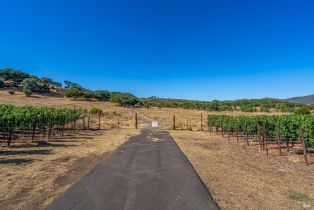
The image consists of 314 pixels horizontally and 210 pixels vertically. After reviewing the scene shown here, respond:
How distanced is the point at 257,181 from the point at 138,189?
4.62 meters

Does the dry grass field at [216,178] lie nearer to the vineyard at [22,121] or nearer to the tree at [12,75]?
the vineyard at [22,121]

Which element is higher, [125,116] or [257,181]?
[125,116]

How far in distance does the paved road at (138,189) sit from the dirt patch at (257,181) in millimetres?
665

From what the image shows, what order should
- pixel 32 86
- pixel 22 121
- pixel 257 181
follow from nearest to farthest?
pixel 257 181, pixel 22 121, pixel 32 86

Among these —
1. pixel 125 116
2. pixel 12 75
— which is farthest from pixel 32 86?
pixel 125 116

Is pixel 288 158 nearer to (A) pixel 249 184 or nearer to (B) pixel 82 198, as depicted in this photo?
(A) pixel 249 184

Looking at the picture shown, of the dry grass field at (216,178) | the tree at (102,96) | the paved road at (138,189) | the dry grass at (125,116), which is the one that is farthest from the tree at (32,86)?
the paved road at (138,189)

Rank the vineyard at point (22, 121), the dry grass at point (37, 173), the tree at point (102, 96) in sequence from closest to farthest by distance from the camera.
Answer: the dry grass at point (37, 173) → the vineyard at point (22, 121) → the tree at point (102, 96)

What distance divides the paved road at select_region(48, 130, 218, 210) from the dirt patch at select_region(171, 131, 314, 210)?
2.18 feet

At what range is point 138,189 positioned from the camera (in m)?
7.31

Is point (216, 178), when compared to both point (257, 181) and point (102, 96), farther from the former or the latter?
point (102, 96)

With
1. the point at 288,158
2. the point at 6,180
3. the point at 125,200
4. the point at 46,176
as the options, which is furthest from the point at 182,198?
the point at 288,158

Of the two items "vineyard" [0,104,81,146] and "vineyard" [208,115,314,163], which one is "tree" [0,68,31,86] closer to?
"vineyard" [0,104,81,146]

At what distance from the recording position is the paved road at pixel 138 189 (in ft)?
20.1
